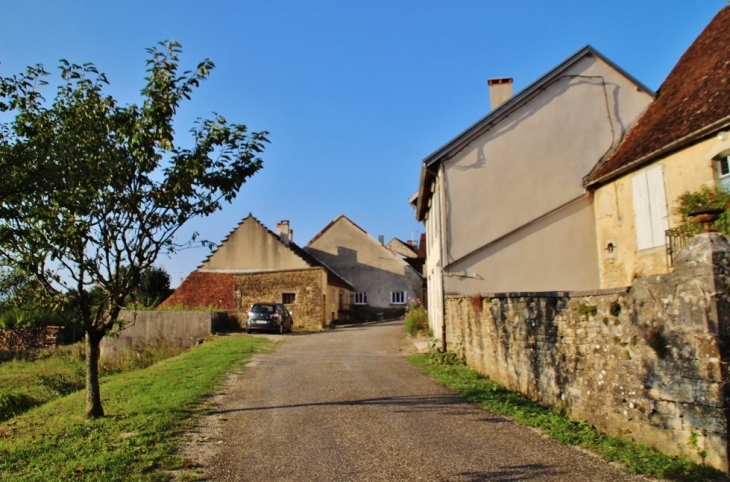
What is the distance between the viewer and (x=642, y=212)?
44.6ft

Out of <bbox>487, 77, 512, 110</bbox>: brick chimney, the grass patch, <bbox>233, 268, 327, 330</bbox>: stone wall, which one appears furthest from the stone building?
<bbox>487, 77, 512, 110</bbox>: brick chimney

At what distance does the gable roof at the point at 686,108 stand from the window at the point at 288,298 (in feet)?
62.7

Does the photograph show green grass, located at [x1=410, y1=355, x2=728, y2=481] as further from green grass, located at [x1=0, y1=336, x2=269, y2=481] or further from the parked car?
the parked car

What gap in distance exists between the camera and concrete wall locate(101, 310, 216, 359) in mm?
22984

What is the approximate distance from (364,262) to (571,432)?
37013mm

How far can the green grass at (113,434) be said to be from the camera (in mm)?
5672

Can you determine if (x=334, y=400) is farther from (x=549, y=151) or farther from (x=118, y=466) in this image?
(x=549, y=151)

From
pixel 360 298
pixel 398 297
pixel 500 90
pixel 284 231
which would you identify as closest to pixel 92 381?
pixel 500 90

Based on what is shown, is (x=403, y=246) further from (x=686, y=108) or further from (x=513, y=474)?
(x=513, y=474)

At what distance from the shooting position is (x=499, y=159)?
52.2 feet

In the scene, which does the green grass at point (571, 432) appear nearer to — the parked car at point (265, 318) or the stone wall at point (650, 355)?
the stone wall at point (650, 355)


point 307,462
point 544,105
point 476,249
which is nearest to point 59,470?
point 307,462

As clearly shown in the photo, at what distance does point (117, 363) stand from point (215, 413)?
1231cm

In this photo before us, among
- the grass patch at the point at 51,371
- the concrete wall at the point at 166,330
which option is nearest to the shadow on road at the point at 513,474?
the grass patch at the point at 51,371
